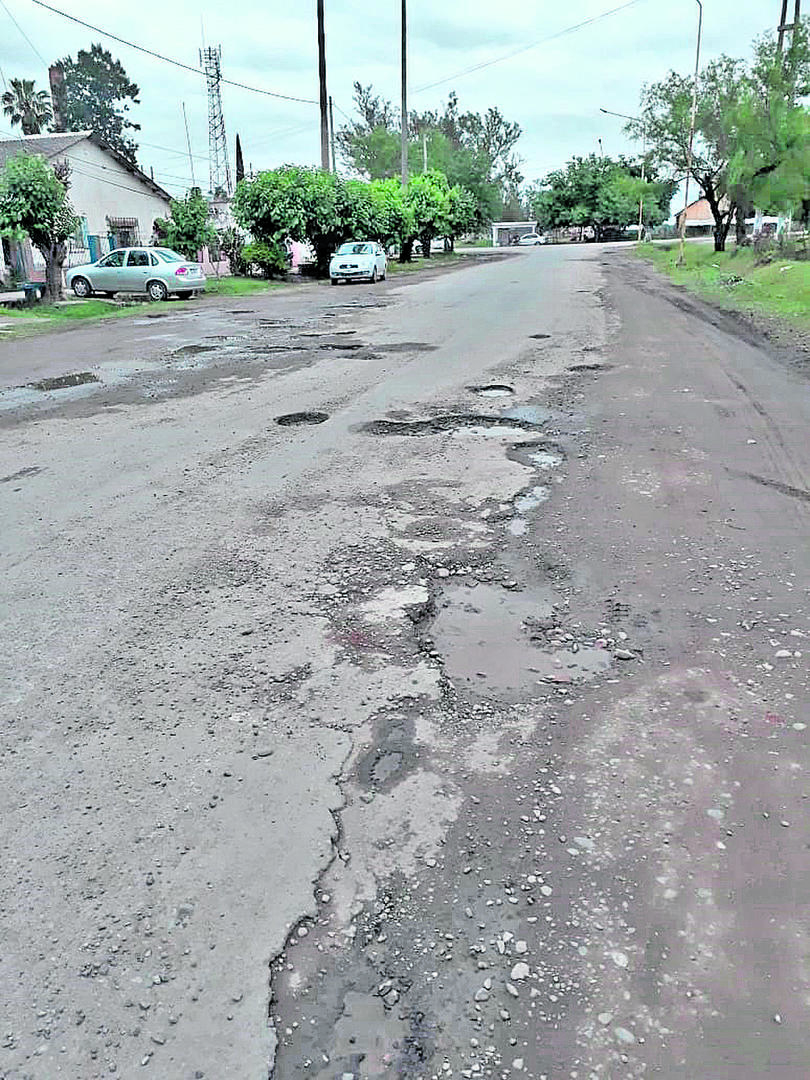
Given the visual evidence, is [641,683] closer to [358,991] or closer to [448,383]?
[358,991]

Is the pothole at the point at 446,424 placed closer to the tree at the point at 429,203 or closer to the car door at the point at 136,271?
the car door at the point at 136,271

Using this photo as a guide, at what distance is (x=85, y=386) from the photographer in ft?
35.7

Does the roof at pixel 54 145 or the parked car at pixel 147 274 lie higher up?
the roof at pixel 54 145

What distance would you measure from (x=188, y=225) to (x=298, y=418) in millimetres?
26481

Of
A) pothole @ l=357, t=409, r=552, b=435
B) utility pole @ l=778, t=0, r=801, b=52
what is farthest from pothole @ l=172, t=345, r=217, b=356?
utility pole @ l=778, t=0, r=801, b=52

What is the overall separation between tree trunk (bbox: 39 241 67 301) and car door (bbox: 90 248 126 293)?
1972 mm

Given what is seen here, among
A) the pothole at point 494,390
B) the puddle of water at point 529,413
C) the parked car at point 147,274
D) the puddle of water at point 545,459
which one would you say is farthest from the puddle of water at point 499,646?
the parked car at point 147,274

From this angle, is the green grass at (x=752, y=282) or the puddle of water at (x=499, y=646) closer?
the puddle of water at (x=499, y=646)

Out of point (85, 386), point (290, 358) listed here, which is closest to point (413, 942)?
point (85, 386)

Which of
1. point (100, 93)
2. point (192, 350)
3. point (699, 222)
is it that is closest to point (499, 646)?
point (192, 350)

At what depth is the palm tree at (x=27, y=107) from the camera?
58.0m

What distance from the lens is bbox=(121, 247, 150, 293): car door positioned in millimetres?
26625

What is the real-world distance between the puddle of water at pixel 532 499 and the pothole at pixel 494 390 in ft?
11.1

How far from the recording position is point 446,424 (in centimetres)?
793
